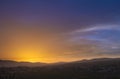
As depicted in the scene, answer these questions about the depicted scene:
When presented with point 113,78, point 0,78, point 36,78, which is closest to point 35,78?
point 36,78

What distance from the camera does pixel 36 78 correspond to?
15362cm

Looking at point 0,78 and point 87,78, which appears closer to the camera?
point 87,78

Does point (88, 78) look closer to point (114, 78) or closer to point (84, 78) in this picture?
point (84, 78)

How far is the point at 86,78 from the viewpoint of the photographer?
146875 mm

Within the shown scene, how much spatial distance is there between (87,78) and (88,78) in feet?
1.66

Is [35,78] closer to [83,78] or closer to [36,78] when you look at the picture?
[36,78]

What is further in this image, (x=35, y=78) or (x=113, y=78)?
(x=35, y=78)

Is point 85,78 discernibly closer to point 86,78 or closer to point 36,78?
point 86,78

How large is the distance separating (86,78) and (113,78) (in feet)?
45.0

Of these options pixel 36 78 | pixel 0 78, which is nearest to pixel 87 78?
pixel 36 78

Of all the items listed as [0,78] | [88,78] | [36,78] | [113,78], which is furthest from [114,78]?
[0,78]

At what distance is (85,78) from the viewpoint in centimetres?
14762

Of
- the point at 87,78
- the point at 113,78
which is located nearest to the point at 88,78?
the point at 87,78

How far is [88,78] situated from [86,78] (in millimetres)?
1004
